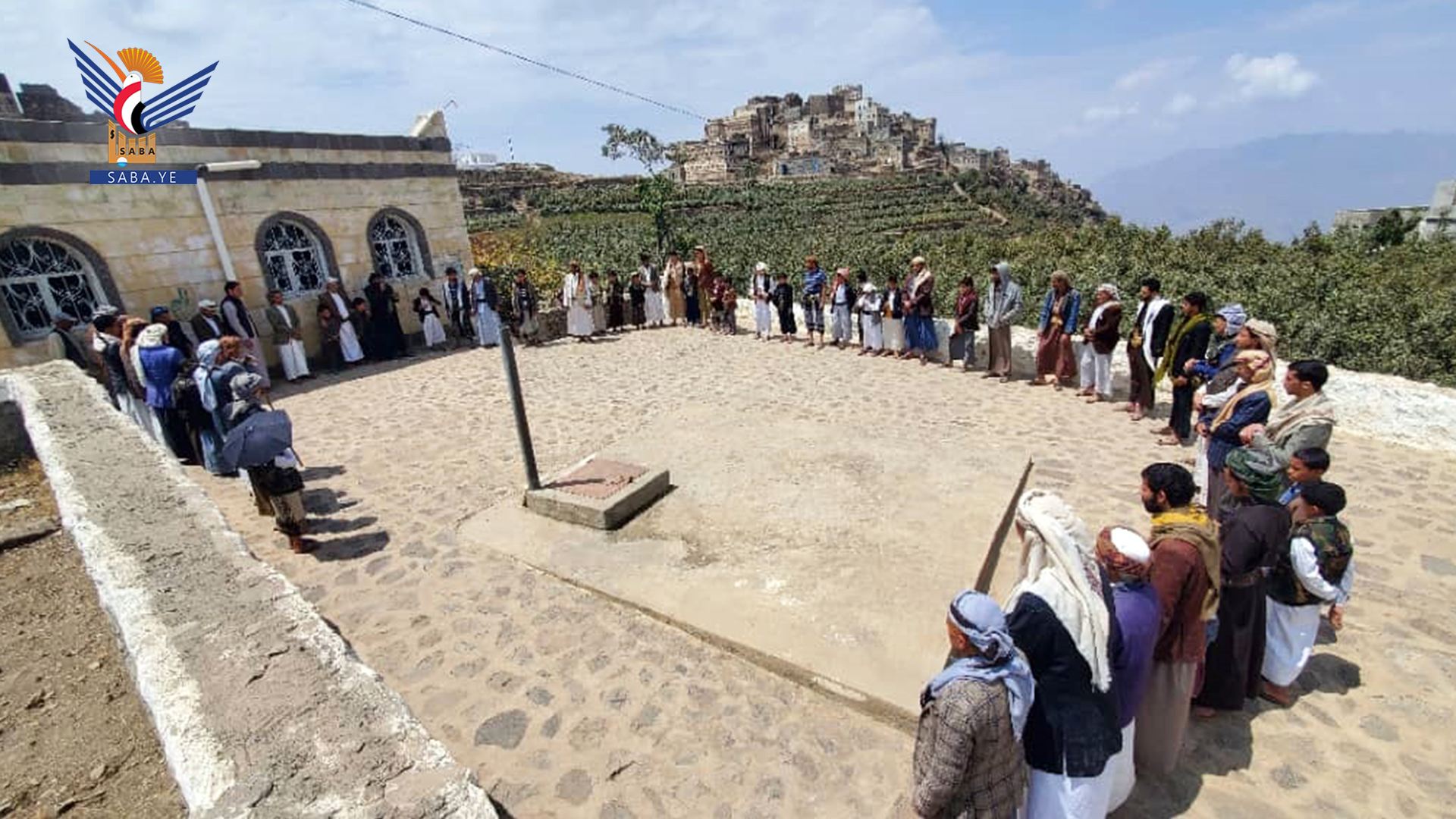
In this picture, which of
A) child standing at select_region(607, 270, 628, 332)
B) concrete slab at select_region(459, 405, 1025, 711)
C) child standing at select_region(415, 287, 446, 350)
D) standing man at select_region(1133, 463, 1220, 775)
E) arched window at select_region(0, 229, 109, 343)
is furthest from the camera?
child standing at select_region(607, 270, 628, 332)

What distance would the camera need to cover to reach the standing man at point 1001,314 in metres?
8.12

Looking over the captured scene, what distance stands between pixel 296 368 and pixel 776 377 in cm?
737

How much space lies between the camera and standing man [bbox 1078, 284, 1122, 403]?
7086 mm

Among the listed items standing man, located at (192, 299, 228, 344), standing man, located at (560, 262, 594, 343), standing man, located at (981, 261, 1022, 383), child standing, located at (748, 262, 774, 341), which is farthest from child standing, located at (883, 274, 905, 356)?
standing man, located at (192, 299, 228, 344)

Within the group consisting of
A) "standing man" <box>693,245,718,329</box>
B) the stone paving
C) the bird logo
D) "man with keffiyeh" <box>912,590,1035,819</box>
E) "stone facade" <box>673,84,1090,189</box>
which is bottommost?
the stone paving

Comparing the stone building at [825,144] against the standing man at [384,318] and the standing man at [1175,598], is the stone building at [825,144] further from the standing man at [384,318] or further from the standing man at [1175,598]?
the standing man at [1175,598]

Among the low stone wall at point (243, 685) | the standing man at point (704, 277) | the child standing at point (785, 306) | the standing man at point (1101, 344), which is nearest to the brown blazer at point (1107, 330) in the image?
the standing man at point (1101, 344)

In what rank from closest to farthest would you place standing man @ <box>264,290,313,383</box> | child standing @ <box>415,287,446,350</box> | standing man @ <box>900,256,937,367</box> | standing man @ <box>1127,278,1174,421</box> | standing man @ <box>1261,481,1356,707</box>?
standing man @ <box>1261,481,1356,707</box>, standing man @ <box>1127,278,1174,421</box>, standing man @ <box>900,256,937,367</box>, standing man @ <box>264,290,313,383</box>, child standing @ <box>415,287,446,350</box>

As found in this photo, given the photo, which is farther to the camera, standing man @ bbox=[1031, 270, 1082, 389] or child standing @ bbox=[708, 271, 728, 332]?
child standing @ bbox=[708, 271, 728, 332]

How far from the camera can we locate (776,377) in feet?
29.0

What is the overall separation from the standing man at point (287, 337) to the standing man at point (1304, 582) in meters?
11.5

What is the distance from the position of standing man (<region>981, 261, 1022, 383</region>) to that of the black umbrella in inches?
298

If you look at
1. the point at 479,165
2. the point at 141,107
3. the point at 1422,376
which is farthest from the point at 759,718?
the point at 479,165

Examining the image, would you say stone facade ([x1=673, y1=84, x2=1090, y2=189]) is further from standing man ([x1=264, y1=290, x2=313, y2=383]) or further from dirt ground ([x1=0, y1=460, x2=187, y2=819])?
dirt ground ([x1=0, y1=460, x2=187, y2=819])
